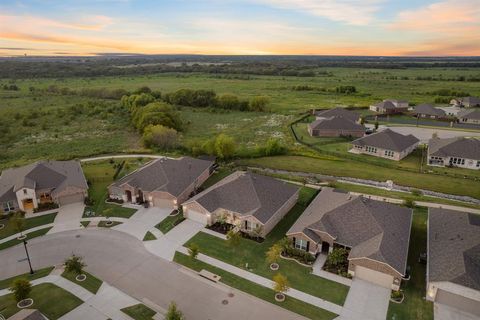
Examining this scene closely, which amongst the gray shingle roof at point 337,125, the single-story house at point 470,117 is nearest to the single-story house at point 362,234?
the gray shingle roof at point 337,125

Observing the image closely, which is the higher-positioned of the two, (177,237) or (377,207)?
(377,207)

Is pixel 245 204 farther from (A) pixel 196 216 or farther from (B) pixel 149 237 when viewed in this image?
(B) pixel 149 237

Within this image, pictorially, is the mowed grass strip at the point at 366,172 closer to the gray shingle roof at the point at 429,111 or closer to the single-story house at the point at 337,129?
the single-story house at the point at 337,129

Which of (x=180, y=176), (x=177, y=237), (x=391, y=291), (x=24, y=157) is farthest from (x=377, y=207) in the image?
(x=24, y=157)

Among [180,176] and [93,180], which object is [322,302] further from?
[93,180]

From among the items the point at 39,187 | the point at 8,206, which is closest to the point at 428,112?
the point at 39,187

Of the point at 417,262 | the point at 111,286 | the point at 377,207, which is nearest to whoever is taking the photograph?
the point at 111,286

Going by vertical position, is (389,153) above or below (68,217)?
above
